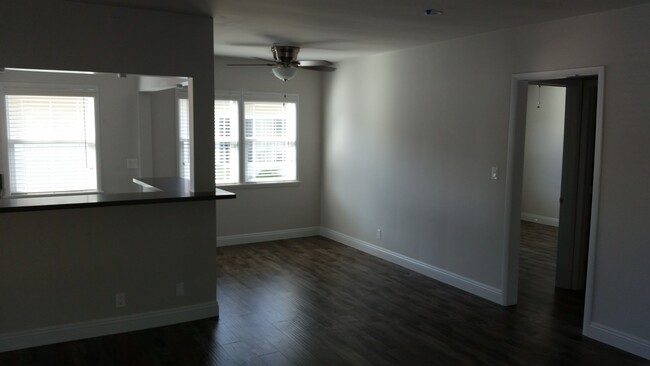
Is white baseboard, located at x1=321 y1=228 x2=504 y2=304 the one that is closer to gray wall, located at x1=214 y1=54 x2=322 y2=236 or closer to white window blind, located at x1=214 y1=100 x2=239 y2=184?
gray wall, located at x1=214 y1=54 x2=322 y2=236

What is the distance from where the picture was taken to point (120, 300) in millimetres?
4023

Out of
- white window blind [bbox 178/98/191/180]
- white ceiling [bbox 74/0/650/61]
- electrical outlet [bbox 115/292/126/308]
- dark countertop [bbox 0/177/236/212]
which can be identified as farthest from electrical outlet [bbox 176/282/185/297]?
white window blind [bbox 178/98/191/180]

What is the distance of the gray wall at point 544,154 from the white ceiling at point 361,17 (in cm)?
429

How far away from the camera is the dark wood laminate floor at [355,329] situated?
3619mm

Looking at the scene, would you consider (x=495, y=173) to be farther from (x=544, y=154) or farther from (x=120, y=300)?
(x=544, y=154)

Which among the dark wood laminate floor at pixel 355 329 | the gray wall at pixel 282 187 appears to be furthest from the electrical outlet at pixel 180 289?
the gray wall at pixel 282 187

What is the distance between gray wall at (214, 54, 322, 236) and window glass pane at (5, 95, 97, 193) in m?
1.75

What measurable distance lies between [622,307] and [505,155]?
158cm

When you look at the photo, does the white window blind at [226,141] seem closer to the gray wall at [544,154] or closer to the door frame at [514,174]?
the door frame at [514,174]

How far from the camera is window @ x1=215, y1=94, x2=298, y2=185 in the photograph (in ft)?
22.6

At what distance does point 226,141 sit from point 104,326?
3.42 metres

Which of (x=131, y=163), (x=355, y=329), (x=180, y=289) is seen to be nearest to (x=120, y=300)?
(x=180, y=289)

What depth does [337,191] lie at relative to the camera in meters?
7.37

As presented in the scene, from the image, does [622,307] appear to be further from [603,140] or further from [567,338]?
[603,140]
